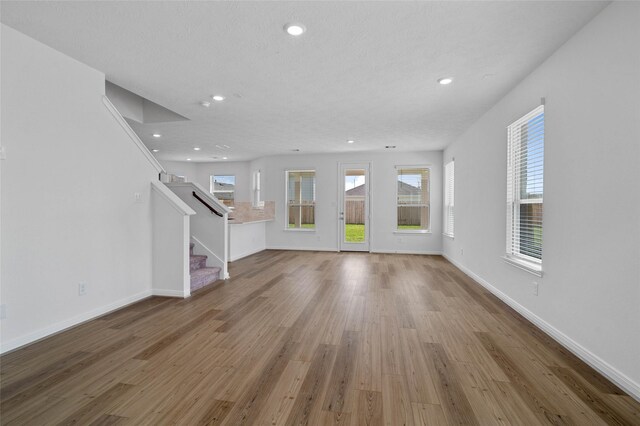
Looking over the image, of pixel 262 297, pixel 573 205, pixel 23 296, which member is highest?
pixel 573 205

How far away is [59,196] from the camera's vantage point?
2.80m

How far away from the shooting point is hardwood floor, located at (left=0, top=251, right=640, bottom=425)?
1.73 m

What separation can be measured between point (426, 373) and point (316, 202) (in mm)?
6349

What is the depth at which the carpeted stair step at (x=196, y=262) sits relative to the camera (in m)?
4.76

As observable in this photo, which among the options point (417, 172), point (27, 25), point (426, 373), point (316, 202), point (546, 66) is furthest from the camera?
point (316, 202)

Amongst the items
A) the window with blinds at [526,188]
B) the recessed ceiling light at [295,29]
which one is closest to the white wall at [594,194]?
the window with blinds at [526,188]

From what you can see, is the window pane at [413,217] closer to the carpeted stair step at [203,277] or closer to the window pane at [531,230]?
the window pane at [531,230]

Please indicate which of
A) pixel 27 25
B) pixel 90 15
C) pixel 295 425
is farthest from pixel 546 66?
pixel 27 25

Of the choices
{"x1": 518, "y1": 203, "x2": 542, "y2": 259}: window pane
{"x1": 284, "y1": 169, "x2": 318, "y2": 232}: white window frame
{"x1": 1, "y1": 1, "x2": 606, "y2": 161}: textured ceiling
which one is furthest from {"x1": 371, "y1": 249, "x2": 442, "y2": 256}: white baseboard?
{"x1": 518, "y1": 203, "x2": 542, "y2": 259}: window pane

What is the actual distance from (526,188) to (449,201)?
3.69 meters

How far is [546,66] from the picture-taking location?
9.42 feet

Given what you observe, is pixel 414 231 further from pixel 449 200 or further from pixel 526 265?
pixel 526 265

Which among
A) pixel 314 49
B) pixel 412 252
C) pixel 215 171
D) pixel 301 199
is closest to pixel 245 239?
pixel 301 199

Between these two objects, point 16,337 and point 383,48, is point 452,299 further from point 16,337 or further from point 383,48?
point 16,337
